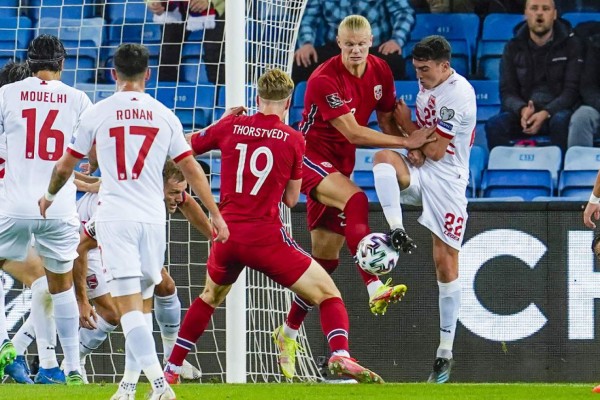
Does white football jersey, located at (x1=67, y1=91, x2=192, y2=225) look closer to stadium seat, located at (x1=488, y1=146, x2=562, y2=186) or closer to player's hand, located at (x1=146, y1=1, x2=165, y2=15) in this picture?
stadium seat, located at (x1=488, y1=146, x2=562, y2=186)

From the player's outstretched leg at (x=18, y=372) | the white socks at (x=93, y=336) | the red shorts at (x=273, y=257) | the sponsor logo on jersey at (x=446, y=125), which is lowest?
the player's outstretched leg at (x=18, y=372)

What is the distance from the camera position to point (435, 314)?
35.2ft

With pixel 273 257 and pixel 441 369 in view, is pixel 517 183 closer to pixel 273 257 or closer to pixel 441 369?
pixel 441 369

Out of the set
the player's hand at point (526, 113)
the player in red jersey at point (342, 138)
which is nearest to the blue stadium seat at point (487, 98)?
the player's hand at point (526, 113)

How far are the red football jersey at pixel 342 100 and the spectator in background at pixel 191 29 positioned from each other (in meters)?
4.63

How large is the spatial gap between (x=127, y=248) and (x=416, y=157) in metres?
2.99

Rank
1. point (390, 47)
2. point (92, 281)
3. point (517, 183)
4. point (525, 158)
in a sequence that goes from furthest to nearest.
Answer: point (390, 47)
point (525, 158)
point (517, 183)
point (92, 281)

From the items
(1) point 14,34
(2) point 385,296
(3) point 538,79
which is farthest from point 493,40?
(2) point 385,296

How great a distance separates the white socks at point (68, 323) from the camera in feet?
29.7

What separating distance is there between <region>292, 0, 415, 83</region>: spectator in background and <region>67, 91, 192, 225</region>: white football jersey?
729 centimetres

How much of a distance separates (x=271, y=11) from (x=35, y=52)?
94.9 inches

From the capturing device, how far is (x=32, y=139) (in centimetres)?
893

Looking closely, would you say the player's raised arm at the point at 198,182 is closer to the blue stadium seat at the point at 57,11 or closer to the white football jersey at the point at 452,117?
the white football jersey at the point at 452,117

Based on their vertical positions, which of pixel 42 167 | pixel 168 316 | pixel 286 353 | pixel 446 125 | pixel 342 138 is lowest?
pixel 286 353
